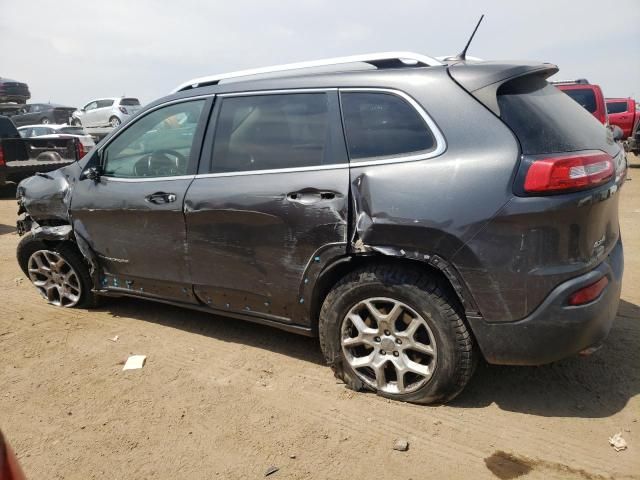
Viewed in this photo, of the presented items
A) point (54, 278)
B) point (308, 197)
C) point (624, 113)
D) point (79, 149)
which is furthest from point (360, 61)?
point (624, 113)

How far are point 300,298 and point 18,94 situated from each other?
29.5 meters

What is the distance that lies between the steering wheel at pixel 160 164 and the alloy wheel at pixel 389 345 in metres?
1.57

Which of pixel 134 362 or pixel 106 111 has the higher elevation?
pixel 106 111

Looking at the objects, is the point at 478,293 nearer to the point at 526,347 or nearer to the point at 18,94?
the point at 526,347

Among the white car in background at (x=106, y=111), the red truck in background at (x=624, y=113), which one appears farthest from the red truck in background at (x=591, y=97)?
the white car in background at (x=106, y=111)

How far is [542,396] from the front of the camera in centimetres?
296

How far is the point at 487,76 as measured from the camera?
8.72 ft

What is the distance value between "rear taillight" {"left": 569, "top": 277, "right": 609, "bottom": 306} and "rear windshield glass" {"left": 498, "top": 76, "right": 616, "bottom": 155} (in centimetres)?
67

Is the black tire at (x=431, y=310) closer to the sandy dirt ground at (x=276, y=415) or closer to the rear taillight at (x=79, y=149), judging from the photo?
the sandy dirt ground at (x=276, y=415)

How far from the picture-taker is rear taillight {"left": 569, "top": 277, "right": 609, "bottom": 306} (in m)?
2.49

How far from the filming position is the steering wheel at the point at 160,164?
3.57 meters

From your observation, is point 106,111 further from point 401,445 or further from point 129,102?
point 401,445

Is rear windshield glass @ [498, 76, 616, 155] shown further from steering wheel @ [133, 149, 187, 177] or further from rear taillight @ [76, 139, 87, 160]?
rear taillight @ [76, 139, 87, 160]

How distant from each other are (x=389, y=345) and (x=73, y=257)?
282 centimetres
